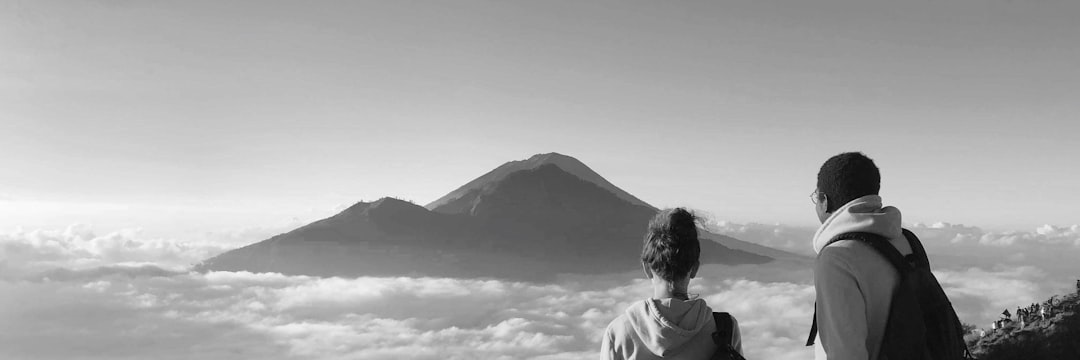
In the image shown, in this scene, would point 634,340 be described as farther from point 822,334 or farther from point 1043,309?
point 1043,309

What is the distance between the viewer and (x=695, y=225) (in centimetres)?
493

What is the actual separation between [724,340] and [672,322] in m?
0.37

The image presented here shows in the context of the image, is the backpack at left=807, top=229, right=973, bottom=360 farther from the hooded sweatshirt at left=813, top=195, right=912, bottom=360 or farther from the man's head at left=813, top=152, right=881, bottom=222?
the man's head at left=813, top=152, right=881, bottom=222

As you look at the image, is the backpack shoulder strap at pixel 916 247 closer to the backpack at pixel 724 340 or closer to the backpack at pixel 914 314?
the backpack at pixel 914 314

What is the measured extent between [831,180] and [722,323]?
1.47m

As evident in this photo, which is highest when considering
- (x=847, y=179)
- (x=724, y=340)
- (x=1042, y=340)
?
(x=847, y=179)

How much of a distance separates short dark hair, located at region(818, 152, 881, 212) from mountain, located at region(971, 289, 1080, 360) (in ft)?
37.1

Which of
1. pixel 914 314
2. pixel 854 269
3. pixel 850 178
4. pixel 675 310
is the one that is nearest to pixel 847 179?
pixel 850 178

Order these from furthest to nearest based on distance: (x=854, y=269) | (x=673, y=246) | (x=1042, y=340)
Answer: (x=1042, y=340)
(x=854, y=269)
(x=673, y=246)

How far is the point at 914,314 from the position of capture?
529 centimetres

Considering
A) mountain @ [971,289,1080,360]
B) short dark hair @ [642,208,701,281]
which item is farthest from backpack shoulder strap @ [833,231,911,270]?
mountain @ [971,289,1080,360]

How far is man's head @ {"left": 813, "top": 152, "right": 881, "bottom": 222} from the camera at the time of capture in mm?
5445

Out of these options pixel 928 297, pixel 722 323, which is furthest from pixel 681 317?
pixel 928 297

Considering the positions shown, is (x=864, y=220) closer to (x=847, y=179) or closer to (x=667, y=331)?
(x=847, y=179)
